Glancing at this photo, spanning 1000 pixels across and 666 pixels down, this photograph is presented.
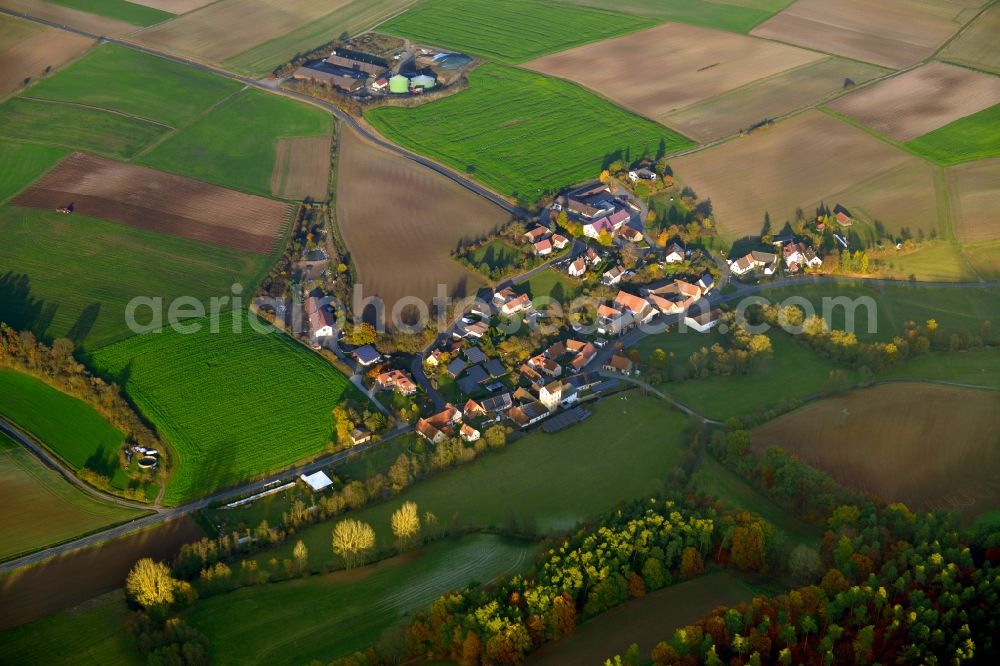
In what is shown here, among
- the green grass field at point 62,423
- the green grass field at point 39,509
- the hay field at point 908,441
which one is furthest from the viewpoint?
the green grass field at point 62,423

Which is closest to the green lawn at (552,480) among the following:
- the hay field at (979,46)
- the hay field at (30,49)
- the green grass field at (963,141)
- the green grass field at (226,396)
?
the green grass field at (226,396)

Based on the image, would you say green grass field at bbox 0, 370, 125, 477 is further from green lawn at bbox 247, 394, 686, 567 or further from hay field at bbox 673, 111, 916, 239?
hay field at bbox 673, 111, 916, 239

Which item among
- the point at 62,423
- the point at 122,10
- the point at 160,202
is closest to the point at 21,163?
the point at 160,202

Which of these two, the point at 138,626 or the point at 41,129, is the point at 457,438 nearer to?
the point at 138,626

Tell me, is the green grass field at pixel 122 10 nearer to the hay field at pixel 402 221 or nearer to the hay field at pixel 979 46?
the hay field at pixel 402 221

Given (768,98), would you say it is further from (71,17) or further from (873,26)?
(71,17)
